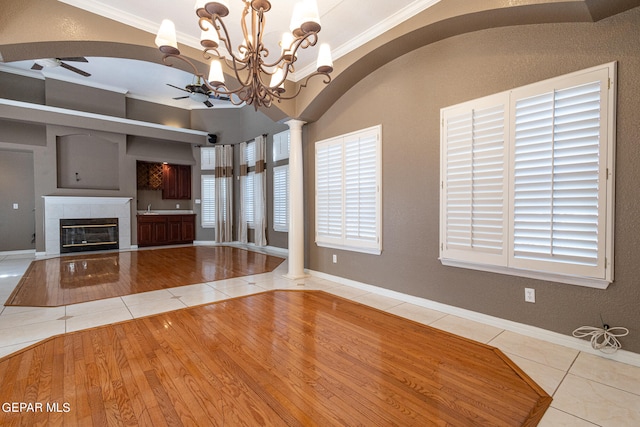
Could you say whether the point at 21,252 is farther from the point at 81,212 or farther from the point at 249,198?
the point at 249,198

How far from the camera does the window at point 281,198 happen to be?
6969 millimetres

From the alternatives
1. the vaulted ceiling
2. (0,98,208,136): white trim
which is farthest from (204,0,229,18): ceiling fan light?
(0,98,208,136): white trim

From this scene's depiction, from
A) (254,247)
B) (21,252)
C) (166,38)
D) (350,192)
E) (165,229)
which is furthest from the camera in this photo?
(165,229)

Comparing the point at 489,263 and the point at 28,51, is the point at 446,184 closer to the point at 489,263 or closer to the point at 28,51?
the point at 489,263

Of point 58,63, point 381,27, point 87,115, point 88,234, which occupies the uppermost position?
point 58,63

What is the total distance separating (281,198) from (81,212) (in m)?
5.05

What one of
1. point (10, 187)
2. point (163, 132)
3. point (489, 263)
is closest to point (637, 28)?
point (489, 263)

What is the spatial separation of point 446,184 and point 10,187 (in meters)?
9.45

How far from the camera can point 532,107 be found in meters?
2.50

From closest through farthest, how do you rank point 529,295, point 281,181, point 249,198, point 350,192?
point 529,295 < point 350,192 < point 281,181 < point 249,198

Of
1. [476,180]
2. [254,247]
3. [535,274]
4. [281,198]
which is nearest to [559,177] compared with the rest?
[476,180]

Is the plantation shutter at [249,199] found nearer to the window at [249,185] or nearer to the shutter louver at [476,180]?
the window at [249,185]

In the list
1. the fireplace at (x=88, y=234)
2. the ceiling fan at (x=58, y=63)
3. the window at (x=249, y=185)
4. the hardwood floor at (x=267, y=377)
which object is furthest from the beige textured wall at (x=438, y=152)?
the fireplace at (x=88, y=234)

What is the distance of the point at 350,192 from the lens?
417 centimetres
